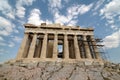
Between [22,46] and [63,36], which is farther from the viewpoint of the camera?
[63,36]

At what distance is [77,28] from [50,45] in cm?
1025

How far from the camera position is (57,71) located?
28125 millimetres

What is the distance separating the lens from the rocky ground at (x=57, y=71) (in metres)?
25.9

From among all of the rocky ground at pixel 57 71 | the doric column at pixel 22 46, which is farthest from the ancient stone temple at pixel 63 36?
the rocky ground at pixel 57 71

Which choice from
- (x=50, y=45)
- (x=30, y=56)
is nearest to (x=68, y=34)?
(x=50, y=45)

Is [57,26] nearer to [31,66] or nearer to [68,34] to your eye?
[68,34]

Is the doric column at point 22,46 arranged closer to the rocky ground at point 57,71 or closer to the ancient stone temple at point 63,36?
the ancient stone temple at point 63,36

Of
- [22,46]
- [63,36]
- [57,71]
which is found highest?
[63,36]

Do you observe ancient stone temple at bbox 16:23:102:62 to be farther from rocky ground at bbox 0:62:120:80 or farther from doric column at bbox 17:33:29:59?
rocky ground at bbox 0:62:120:80

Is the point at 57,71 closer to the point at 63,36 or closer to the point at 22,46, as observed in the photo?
Result: the point at 22,46

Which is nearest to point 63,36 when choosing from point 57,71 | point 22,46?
point 22,46

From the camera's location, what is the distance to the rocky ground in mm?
25875

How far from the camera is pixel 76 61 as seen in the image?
1303 inches

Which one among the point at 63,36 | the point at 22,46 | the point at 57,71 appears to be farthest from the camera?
the point at 63,36
